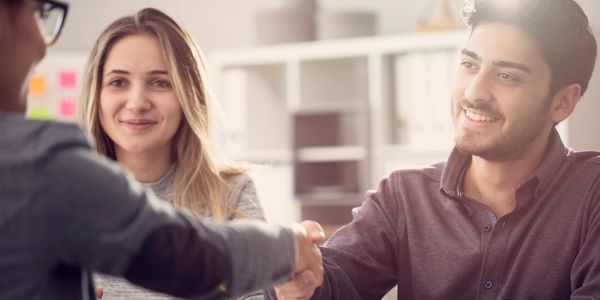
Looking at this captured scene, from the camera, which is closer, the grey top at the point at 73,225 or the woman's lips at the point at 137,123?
the grey top at the point at 73,225

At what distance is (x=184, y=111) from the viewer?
1.83m

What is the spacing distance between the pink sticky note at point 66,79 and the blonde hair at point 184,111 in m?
3.81

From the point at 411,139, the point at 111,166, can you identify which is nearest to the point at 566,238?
the point at 111,166

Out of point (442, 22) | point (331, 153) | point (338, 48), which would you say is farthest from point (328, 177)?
point (442, 22)

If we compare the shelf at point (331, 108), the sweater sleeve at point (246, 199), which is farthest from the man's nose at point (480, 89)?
the shelf at point (331, 108)

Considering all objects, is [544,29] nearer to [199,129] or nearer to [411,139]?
[199,129]

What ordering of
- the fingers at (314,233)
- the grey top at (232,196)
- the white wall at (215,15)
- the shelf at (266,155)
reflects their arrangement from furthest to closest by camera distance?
1. the white wall at (215,15)
2. the shelf at (266,155)
3. the grey top at (232,196)
4. the fingers at (314,233)

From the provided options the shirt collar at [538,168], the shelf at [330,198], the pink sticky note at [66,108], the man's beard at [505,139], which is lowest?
the shelf at [330,198]

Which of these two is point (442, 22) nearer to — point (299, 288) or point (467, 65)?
point (467, 65)

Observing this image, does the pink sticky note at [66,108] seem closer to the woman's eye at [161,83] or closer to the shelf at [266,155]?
the shelf at [266,155]

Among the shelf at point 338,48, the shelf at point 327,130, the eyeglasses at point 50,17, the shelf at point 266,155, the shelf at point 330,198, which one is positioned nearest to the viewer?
the eyeglasses at point 50,17

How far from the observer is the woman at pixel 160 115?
1796 mm

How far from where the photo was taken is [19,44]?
823 millimetres

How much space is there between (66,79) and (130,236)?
5013mm
